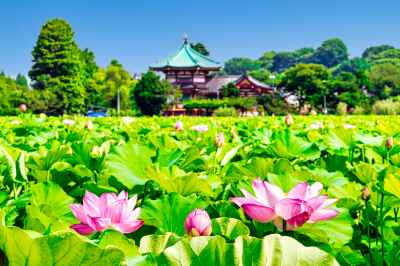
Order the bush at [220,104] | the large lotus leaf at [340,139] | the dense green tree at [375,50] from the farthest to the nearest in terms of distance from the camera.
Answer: the dense green tree at [375,50], the bush at [220,104], the large lotus leaf at [340,139]

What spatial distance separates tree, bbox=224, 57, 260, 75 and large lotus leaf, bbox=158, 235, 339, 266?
81.0 metres

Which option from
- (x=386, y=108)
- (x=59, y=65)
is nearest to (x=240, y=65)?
(x=59, y=65)

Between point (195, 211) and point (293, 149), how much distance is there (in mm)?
755

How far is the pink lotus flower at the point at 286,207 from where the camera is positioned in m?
0.49

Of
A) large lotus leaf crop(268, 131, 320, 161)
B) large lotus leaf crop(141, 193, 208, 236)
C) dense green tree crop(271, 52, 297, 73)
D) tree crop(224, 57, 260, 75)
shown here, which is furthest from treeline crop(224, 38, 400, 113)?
dense green tree crop(271, 52, 297, 73)

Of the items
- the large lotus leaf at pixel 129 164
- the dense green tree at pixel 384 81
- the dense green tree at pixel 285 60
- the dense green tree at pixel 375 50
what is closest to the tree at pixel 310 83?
the dense green tree at pixel 384 81

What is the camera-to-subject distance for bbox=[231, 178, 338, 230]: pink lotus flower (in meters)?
0.49

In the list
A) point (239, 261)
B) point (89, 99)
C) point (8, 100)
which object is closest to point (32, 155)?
point (239, 261)

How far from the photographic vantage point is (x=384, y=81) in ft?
113

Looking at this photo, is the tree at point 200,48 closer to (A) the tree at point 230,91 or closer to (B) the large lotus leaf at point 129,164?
(A) the tree at point 230,91

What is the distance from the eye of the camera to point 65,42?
25.9 metres

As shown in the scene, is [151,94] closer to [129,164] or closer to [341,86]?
[341,86]

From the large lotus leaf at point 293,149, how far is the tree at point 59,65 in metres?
24.2

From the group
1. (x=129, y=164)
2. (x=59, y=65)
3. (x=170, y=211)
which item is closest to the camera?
(x=170, y=211)
